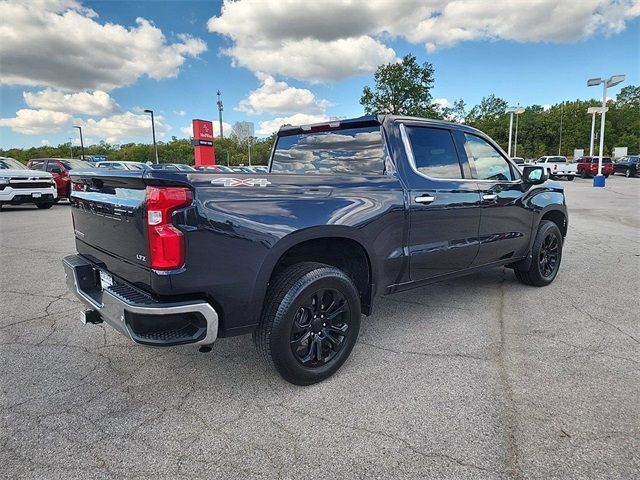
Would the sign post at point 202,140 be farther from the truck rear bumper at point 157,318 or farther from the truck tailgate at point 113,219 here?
the truck rear bumper at point 157,318

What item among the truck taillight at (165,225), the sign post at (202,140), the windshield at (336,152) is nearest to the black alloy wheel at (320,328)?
the truck taillight at (165,225)

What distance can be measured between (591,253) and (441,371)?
18.3 ft

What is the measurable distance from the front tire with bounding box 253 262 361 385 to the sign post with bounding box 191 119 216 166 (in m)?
31.4

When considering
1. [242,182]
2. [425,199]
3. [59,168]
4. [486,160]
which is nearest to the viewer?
[242,182]

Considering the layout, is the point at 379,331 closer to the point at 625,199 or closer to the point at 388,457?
the point at 388,457

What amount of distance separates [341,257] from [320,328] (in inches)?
26.7

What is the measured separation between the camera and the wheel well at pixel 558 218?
17.9ft

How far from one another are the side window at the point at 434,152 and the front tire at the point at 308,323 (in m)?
1.36

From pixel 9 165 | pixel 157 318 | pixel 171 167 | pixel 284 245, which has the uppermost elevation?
pixel 9 165

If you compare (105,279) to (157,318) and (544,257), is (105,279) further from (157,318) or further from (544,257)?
(544,257)

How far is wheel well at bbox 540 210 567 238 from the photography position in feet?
17.9

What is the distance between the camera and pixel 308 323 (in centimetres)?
294

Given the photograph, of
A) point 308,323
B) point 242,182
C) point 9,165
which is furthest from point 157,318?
point 9,165

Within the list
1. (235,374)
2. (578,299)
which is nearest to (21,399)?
(235,374)
